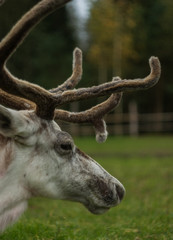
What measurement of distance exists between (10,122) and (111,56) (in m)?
30.2

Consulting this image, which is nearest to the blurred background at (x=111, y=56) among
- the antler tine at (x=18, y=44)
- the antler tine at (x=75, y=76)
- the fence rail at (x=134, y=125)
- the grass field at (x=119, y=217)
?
the fence rail at (x=134, y=125)

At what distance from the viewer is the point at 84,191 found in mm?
3830

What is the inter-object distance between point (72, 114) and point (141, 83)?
78 centimetres

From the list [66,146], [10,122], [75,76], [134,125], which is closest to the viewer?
[10,122]

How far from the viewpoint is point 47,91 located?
3838 mm

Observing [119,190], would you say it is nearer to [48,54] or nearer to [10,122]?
Answer: [10,122]

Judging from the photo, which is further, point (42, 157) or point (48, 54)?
point (48, 54)

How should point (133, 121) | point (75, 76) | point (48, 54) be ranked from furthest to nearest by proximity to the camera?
point (48, 54) → point (133, 121) → point (75, 76)

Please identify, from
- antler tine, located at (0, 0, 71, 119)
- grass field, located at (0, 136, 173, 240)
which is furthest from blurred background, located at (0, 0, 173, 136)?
antler tine, located at (0, 0, 71, 119)

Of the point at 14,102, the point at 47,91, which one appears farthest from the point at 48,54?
the point at 47,91

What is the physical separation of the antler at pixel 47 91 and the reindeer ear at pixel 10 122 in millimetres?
291

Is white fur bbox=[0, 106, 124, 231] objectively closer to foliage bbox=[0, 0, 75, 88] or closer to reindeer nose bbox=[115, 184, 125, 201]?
reindeer nose bbox=[115, 184, 125, 201]

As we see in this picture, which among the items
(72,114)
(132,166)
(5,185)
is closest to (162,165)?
(132,166)

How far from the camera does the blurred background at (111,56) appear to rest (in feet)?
100
